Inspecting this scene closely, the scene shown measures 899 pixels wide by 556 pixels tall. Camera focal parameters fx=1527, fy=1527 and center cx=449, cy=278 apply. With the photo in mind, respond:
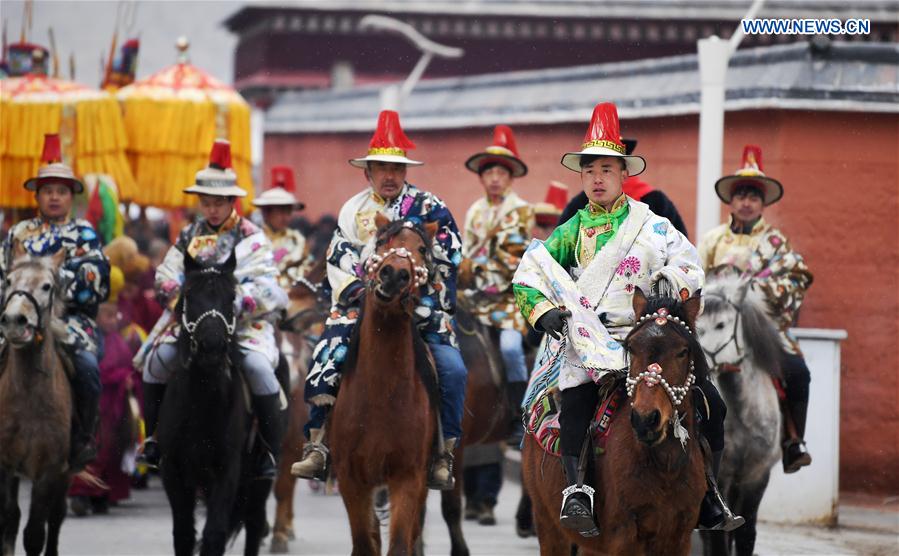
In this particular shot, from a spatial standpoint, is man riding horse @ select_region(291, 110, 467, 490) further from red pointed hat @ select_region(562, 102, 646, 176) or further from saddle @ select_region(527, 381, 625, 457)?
red pointed hat @ select_region(562, 102, 646, 176)

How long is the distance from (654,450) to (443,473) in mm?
2581

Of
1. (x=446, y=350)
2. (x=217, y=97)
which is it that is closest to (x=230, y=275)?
(x=446, y=350)

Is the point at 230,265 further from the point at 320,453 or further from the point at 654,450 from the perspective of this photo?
the point at 654,450

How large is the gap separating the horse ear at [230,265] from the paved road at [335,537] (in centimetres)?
311

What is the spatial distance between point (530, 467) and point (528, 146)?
12.6 metres

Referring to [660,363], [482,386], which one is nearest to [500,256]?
[482,386]

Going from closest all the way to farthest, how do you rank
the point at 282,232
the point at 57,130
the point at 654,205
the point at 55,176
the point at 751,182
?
the point at 654,205 → the point at 55,176 → the point at 751,182 → the point at 282,232 → the point at 57,130

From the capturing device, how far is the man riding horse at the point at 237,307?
36.1ft

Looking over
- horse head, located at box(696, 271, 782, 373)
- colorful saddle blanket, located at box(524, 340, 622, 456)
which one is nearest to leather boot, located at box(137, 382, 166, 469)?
colorful saddle blanket, located at box(524, 340, 622, 456)

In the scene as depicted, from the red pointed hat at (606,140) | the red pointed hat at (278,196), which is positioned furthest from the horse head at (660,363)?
the red pointed hat at (278,196)

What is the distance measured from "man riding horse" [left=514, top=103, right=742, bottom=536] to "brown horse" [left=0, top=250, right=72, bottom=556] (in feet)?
14.0

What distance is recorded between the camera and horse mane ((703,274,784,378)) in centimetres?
1138

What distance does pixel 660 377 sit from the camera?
24.5 feet

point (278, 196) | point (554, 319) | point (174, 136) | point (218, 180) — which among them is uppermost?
point (174, 136)
